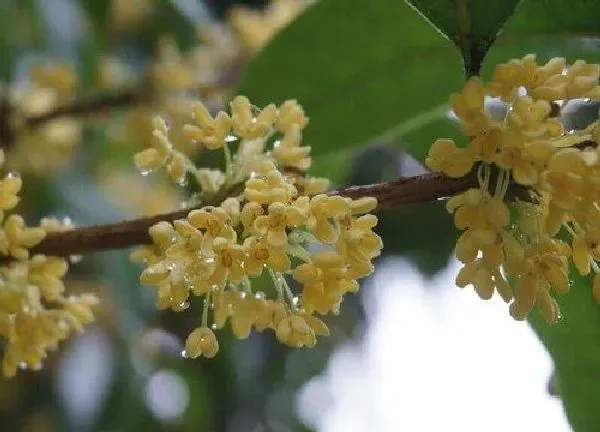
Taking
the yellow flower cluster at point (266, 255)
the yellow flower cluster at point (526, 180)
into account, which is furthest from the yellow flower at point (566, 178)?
the yellow flower cluster at point (266, 255)

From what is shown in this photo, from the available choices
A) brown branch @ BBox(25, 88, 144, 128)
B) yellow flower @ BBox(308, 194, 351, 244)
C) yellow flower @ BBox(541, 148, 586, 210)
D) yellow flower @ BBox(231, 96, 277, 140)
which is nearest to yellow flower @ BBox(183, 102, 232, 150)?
yellow flower @ BBox(231, 96, 277, 140)

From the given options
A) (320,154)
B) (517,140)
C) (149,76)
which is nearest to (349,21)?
(320,154)

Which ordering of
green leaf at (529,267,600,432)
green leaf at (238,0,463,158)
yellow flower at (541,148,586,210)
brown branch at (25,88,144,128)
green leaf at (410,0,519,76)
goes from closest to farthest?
yellow flower at (541,148,586,210), green leaf at (410,0,519,76), green leaf at (529,267,600,432), green leaf at (238,0,463,158), brown branch at (25,88,144,128)

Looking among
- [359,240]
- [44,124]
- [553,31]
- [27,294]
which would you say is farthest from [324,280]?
[44,124]

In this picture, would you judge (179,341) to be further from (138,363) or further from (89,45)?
(89,45)

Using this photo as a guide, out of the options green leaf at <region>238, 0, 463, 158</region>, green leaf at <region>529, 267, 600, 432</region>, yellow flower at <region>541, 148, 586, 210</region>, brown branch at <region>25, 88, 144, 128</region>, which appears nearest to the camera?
yellow flower at <region>541, 148, 586, 210</region>

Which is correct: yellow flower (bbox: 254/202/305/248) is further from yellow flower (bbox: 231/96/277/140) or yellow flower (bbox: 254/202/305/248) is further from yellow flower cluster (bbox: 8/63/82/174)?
yellow flower cluster (bbox: 8/63/82/174)

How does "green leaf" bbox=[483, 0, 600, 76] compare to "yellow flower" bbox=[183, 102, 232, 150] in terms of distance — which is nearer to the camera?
"yellow flower" bbox=[183, 102, 232, 150]

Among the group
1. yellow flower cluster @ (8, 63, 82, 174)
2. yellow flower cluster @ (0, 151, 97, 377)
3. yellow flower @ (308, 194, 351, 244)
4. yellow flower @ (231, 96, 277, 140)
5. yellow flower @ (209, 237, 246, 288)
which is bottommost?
yellow flower cluster @ (0, 151, 97, 377)
